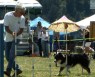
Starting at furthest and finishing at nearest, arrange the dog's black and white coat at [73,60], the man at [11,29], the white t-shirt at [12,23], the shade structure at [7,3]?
the shade structure at [7,3] → the dog's black and white coat at [73,60] → the white t-shirt at [12,23] → the man at [11,29]

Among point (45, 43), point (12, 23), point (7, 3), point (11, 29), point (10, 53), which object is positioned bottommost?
point (45, 43)

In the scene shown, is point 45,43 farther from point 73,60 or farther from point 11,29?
point 11,29

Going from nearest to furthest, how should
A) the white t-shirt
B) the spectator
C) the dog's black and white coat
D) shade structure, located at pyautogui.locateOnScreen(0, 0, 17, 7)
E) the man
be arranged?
Result: the man < the white t-shirt < the dog's black and white coat < the spectator < shade structure, located at pyautogui.locateOnScreen(0, 0, 17, 7)

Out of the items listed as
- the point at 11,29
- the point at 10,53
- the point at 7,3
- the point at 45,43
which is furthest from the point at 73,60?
the point at 7,3

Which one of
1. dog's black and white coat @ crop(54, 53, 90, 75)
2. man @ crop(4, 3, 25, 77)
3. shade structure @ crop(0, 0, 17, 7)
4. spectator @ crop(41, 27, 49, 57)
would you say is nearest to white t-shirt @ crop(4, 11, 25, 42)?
man @ crop(4, 3, 25, 77)

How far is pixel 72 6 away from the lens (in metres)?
85.9

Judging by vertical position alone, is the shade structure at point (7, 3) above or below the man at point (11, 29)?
above

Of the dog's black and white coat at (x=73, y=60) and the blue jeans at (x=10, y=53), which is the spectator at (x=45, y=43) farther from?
the blue jeans at (x=10, y=53)

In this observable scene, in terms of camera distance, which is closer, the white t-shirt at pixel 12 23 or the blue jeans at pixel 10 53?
the blue jeans at pixel 10 53

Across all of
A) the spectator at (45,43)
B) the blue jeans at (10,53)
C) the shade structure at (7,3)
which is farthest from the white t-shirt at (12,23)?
the shade structure at (7,3)

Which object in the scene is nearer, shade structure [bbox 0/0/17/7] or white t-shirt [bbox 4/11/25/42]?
white t-shirt [bbox 4/11/25/42]

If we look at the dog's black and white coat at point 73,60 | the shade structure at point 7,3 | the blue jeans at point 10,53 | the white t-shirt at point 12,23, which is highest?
the shade structure at point 7,3

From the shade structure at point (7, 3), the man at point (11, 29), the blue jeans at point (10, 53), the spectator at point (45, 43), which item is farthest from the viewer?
the shade structure at point (7, 3)

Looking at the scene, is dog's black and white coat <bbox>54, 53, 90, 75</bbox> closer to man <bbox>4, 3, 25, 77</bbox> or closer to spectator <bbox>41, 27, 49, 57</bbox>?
man <bbox>4, 3, 25, 77</bbox>
